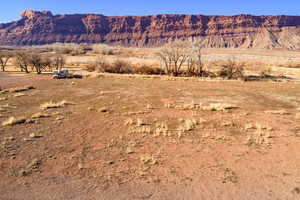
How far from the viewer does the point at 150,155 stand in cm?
699

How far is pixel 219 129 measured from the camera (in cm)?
948

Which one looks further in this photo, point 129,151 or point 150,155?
point 129,151

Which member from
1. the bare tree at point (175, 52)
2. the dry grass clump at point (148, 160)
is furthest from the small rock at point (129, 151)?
the bare tree at point (175, 52)

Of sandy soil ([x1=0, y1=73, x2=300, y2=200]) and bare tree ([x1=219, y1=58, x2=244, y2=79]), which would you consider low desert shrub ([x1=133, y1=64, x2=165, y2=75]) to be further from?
sandy soil ([x1=0, y1=73, x2=300, y2=200])

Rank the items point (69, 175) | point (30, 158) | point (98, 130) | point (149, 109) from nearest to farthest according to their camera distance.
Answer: point (69, 175)
point (30, 158)
point (98, 130)
point (149, 109)

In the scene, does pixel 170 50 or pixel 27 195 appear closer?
pixel 27 195

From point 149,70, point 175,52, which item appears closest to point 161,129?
point 175,52

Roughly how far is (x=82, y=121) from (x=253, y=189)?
7.73 meters

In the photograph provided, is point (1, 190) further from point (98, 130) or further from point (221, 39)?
point (221, 39)

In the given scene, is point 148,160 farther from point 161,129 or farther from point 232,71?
point 232,71

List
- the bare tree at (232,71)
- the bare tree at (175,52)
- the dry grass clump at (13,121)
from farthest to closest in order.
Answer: the bare tree at (175,52), the bare tree at (232,71), the dry grass clump at (13,121)

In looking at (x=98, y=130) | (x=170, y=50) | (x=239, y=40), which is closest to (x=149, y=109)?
(x=98, y=130)

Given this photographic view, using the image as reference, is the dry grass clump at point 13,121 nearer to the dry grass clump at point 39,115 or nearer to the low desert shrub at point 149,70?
the dry grass clump at point 39,115

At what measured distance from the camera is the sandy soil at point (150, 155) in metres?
5.23
